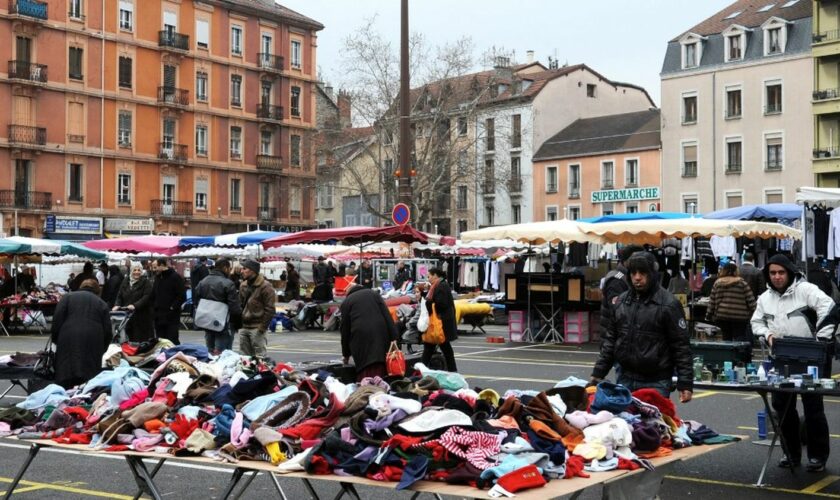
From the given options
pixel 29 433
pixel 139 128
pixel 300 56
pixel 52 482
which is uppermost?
pixel 300 56

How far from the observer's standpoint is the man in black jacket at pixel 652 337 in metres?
7.93

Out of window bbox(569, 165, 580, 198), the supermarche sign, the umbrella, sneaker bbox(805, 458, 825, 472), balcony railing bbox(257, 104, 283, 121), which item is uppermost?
balcony railing bbox(257, 104, 283, 121)

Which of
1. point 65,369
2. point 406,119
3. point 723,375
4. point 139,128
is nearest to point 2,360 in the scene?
point 65,369

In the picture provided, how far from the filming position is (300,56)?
67.8 metres

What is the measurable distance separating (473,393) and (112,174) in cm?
5266

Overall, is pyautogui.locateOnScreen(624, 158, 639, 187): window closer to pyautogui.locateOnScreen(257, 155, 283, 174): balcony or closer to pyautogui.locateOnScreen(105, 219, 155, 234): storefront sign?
pyautogui.locateOnScreen(257, 155, 283, 174): balcony

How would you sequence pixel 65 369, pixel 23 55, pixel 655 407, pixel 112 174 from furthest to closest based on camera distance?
pixel 112 174, pixel 23 55, pixel 65 369, pixel 655 407

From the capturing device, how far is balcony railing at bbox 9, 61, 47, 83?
5194 cm

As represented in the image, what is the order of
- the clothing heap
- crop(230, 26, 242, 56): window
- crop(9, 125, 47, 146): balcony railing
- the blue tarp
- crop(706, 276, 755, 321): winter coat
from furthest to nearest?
crop(230, 26, 242, 56): window → crop(9, 125, 47, 146): balcony railing → the blue tarp → crop(706, 276, 755, 321): winter coat → the clothing heap

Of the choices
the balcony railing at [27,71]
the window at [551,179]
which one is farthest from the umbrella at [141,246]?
the window at [551,179]

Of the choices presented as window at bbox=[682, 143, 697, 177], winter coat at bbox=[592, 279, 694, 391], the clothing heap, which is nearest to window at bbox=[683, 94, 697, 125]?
window at bbox=[682, 143, 697, 177]

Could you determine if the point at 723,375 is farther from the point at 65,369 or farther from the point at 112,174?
the point at 112,174

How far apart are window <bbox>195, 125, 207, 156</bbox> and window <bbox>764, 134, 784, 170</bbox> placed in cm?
3053

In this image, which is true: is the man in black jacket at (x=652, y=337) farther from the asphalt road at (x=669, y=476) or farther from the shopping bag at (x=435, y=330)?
the shopping bag at (x=435, y=330)
